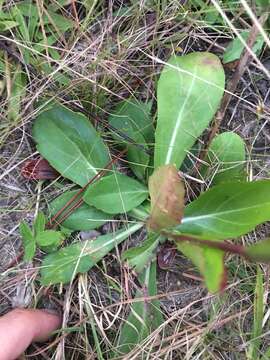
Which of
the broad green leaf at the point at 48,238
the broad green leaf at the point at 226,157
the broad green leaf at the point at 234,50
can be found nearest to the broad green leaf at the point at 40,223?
the broad green leaf at the point at 48,238

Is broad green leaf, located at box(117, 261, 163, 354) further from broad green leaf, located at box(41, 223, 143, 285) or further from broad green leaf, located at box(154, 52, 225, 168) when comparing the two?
broad green leaf, located at box(154, 52, 225, 168)

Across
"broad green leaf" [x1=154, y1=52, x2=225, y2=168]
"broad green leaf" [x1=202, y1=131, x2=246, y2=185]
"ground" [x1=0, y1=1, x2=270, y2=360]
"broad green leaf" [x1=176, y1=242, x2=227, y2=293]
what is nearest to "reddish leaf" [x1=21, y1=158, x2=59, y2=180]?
"ground" [x1=0, y1=1, x2=270, y2=360]

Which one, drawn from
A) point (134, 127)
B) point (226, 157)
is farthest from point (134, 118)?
point (226, 157)

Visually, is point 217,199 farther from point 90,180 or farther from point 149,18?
point 149,18

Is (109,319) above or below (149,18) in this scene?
below

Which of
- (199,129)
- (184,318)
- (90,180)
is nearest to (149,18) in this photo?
(199,129)

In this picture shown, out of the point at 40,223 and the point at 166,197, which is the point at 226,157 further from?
the point at 40,223
